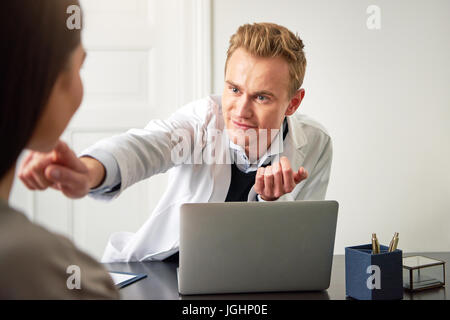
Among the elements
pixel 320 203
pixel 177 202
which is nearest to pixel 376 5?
pixel 177 202

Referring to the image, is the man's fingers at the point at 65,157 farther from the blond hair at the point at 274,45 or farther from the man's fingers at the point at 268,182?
the blond hair at the point at 274,45

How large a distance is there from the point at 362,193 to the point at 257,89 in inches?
58.4

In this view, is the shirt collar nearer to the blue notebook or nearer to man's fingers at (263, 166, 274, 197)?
man's fingers at (263, 166, 274, 197)

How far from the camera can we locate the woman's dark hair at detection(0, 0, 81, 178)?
50 cm

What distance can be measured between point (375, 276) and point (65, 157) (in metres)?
0.67

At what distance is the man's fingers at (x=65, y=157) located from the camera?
793mm

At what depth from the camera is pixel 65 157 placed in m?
0.82

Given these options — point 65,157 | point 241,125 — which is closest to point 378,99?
point 241,125

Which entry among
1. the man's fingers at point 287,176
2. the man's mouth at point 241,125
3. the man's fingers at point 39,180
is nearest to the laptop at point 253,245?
the man's fingers at point 287,176

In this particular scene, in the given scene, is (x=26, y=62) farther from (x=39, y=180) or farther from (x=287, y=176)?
(x=287, y=176)

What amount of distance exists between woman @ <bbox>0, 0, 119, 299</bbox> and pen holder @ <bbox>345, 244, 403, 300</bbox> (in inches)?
23.5

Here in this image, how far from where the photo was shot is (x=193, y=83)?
260cm

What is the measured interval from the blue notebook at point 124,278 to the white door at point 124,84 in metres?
1.49
